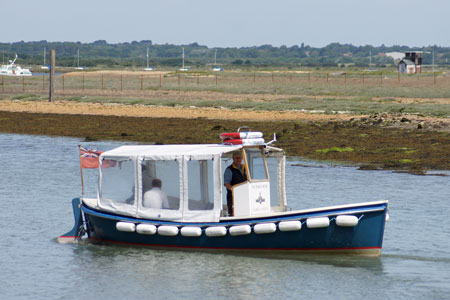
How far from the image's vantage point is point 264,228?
15.6m

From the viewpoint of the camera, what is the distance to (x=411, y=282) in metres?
14.8

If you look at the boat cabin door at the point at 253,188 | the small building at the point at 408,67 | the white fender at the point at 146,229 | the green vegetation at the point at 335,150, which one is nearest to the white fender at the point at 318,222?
the boat cabin door at the point at 253,188

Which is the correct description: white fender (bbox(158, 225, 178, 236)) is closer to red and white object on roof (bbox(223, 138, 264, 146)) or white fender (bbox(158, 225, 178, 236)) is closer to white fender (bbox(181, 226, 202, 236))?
white fender (bbox(181, 226, 202, 236))

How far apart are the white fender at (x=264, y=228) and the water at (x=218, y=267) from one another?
682 mm

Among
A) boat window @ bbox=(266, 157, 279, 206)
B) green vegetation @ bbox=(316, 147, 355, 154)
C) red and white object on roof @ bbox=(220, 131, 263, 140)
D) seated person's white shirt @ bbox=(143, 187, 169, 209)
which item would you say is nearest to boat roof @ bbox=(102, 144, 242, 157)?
red and white object on roof @ bbox=(220, 131, 263, 140)

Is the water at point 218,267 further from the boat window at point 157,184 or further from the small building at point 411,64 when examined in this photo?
the small building at point 411,64

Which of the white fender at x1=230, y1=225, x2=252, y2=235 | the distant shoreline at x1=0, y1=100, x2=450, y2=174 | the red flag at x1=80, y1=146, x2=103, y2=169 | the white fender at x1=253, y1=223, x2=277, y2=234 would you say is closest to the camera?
the white fender at x1=253, y1=223, x2=277, y2=234

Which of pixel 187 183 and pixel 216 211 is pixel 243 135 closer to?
pixel 187 183

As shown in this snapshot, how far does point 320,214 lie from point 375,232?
1.15 m

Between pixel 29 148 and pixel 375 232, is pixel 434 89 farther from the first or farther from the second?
pixel 375 232

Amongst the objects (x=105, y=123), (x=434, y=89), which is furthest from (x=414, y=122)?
(x=434, y=89)

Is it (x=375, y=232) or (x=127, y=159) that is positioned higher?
(x=127, y=159)

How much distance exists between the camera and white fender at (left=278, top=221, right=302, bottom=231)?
15352 mm

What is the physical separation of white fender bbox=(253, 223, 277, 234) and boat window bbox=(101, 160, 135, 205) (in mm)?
2817
